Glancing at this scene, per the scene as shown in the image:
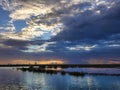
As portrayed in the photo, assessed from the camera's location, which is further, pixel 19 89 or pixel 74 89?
pixel 74 89

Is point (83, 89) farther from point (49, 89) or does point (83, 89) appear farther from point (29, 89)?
point (29, 89)

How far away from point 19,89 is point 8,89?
3.60 meters

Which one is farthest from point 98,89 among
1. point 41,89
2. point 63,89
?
point 41,89

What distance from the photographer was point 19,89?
82875 mm

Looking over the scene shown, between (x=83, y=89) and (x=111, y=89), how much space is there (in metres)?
10.7

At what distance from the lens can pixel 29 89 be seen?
83.8 metres

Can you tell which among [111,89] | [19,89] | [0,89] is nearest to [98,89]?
[111,89]

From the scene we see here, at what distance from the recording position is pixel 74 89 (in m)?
88.2

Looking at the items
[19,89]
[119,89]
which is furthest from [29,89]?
[119,89]

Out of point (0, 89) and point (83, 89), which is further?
point (83, 89)

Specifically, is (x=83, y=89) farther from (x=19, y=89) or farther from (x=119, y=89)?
(x=19, y=89)

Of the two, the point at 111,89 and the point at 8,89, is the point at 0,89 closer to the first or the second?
the point at 8,89

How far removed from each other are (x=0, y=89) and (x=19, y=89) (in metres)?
6.15

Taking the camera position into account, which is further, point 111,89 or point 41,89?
point 111,89
